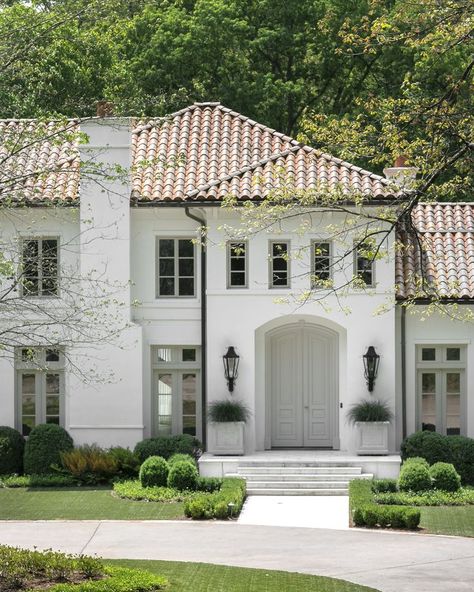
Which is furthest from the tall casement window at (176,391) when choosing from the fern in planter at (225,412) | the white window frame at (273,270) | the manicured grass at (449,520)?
the manicured grass at (449,520)

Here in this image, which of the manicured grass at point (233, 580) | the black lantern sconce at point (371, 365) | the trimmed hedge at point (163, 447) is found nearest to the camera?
the manicured grass at point (233, 580)

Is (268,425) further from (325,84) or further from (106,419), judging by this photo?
(325,84)

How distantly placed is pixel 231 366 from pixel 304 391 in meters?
2.11

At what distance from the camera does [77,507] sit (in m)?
26.2

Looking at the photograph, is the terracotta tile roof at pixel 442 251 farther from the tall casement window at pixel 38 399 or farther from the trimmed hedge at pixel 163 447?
the tall casement window at pixel 38 399

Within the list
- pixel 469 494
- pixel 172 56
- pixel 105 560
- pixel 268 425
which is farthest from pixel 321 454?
pixel 172 56

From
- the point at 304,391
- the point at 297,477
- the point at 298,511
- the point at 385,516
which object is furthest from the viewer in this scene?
the point at 304,391

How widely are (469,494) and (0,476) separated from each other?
10.0 metres

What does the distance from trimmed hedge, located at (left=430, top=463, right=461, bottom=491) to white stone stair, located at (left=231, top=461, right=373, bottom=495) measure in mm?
1753

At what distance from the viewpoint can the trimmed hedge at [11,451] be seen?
1166 inches

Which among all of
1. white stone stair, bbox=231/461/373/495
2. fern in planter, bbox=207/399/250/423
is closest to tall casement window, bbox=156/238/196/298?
fern in planter, bbox=207/399/250/423

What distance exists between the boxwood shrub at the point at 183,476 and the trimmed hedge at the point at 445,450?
4.99 meters

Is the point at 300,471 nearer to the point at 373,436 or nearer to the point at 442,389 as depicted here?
the point at 373,436

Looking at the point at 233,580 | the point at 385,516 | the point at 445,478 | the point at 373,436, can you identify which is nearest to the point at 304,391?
Answer: the point at 373,436
